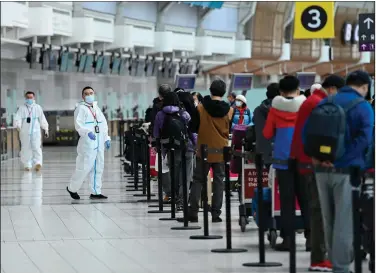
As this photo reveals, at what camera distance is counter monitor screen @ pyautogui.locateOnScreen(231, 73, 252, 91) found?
3691cm

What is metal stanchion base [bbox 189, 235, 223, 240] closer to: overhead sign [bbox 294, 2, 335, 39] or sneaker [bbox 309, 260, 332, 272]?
sneaker [bbox 309, 260, 332, 272]

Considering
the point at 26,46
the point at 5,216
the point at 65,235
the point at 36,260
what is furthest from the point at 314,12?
the point at 36,260

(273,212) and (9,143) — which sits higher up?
(273,212)

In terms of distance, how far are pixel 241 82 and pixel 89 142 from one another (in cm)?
1992

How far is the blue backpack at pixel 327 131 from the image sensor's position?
855 cm

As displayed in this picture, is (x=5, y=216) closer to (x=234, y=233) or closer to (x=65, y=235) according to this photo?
(x=65, y=235)

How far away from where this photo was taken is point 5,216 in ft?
48.8

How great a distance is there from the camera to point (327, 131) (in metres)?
8.56

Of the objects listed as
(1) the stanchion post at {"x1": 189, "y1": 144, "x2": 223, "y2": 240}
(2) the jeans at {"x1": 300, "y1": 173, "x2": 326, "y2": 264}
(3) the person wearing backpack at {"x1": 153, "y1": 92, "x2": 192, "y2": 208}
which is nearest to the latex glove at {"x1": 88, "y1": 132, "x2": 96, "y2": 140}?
(3) the person wearing backpack at {"x1": 153, "y1": 92, "x2": 192, "y2": 208}

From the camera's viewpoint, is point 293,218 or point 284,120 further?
point 284,120

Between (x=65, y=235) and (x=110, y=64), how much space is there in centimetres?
3077

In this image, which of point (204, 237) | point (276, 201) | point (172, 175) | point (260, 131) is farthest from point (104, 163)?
point (276, 201)

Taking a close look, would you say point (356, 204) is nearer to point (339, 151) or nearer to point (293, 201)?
point (339, 151)

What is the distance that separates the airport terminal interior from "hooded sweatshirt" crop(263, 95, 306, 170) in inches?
14.4
